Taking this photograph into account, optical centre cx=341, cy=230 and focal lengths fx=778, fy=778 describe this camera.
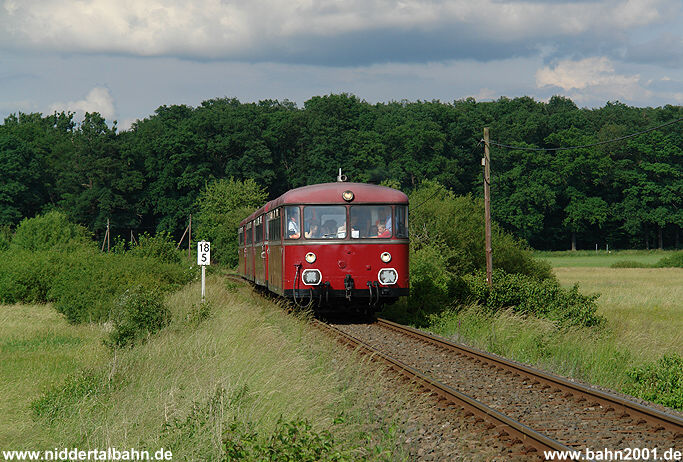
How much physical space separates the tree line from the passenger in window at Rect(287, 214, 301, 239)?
6394 cm

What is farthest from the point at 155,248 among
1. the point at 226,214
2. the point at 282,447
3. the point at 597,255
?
the point at 597,255

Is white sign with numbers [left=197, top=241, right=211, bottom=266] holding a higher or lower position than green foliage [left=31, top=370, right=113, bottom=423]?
higher

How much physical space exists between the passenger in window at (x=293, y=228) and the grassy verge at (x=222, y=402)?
4031mm

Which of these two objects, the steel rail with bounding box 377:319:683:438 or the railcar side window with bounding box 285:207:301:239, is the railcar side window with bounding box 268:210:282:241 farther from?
the steel rail with bounding box 377:319:683:438

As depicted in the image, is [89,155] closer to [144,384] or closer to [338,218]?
[338,218]

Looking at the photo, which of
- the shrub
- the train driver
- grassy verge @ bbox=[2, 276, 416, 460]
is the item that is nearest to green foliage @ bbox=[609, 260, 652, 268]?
the shrub

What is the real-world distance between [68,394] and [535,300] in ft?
48.0

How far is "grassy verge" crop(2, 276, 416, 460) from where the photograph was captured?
22.4ft

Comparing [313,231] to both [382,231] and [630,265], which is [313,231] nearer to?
[382,231]

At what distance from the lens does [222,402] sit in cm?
746

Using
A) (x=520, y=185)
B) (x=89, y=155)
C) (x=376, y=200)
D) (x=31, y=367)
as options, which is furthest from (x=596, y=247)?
(x=31, y=367)

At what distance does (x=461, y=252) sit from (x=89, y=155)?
6790 cm

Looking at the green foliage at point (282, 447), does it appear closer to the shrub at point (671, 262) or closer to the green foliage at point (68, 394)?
the green foliage at point (68, 394)

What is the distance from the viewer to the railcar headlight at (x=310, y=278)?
17.2 meters
